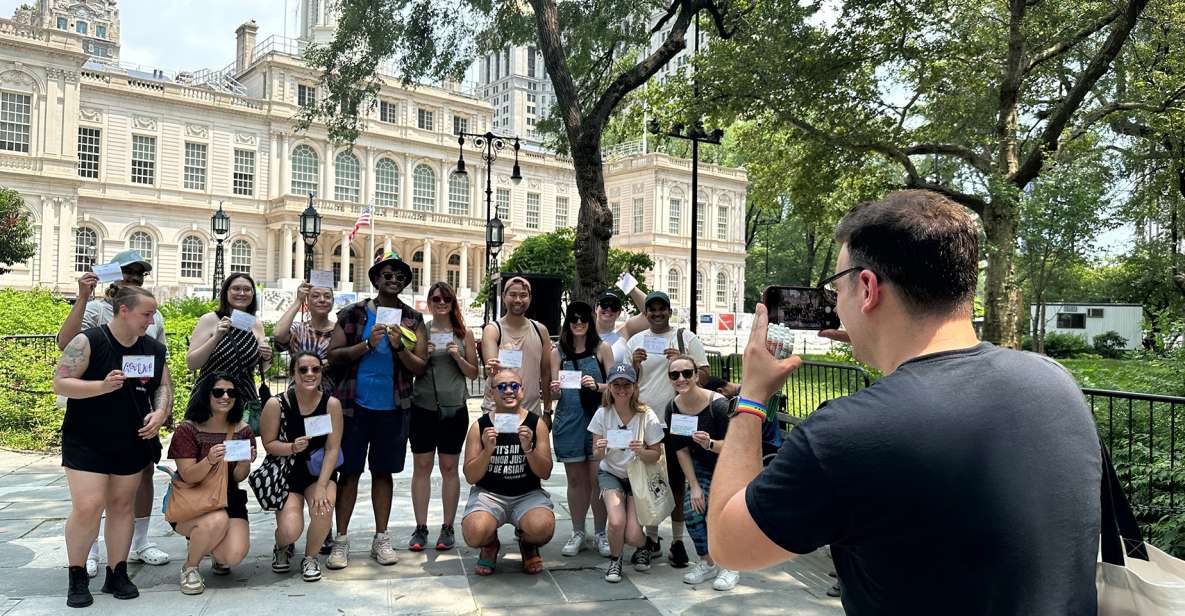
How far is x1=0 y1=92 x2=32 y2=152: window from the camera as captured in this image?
130 feet

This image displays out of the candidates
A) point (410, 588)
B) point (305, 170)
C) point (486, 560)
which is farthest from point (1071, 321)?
point (305, 170)

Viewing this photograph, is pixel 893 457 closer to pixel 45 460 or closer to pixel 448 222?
pixel 45 460

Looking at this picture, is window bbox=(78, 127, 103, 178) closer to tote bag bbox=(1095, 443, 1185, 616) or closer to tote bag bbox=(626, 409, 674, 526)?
tote bag bbox=(626, 409, 674, 526)

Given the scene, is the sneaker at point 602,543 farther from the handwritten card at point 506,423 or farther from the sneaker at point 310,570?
the sneaker at point 310,570

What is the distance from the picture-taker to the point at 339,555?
5398 mm

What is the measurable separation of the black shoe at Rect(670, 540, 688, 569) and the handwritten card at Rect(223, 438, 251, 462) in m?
3.01

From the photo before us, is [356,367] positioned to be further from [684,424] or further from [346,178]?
[346,178]

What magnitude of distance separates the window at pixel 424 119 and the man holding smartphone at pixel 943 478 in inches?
2305

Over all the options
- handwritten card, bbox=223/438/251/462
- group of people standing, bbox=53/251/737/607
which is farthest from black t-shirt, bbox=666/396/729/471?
handwritten card, bbox=223/438/251/462

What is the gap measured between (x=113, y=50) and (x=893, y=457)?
121m

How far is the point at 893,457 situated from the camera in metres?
1.33

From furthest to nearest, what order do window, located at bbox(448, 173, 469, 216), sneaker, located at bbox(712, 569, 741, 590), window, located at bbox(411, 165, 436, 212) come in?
window, located at bbox(448, 173, 469, 216)
window, located at bbox(411, 165, 436, 212)
sneaker, located at bbox(712, 569, 741, 590)

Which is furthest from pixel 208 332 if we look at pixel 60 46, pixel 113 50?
pixel 113 50

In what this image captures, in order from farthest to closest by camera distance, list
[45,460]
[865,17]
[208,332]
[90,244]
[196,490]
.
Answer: [90,244] < [865,17] < [45,460] < [208,332] < [196,490]
